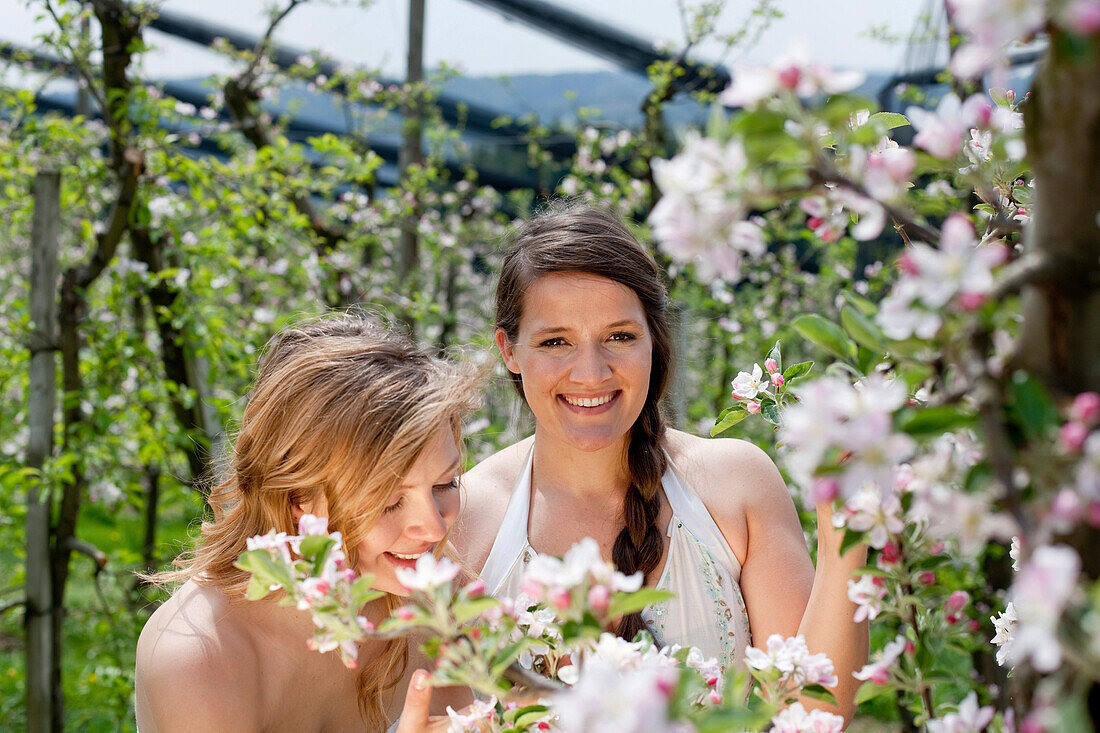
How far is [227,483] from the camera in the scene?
76.3 inches

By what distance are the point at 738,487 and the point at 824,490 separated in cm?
171

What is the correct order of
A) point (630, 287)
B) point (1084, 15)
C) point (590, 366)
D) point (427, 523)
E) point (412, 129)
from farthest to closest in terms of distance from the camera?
1. point (412, 129)
2. point (630, 287)
3. point (590, 366)
4. point (427, 523)
5. point (1084, 15)

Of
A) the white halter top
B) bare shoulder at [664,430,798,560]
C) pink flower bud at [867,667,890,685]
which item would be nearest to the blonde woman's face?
the white halter top

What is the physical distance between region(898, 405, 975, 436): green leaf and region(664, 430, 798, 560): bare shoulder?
5.41 feet

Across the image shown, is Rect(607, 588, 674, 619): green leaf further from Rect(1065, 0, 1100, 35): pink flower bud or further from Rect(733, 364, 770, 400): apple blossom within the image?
Rect(733, 364, 770, 400): apple blossom

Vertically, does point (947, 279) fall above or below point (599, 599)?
above

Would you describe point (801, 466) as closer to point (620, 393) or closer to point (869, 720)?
point (620, 393)

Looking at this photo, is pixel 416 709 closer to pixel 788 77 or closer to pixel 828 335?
pixel 828 335

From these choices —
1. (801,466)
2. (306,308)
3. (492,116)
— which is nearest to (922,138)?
(801,466)

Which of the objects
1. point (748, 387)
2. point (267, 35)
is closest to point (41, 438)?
point (267, 35)

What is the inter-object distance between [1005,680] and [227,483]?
2.64m

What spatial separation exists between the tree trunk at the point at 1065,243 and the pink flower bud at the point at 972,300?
0.07 metres

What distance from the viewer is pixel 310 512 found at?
5.80ft

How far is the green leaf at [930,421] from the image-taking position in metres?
0.57
